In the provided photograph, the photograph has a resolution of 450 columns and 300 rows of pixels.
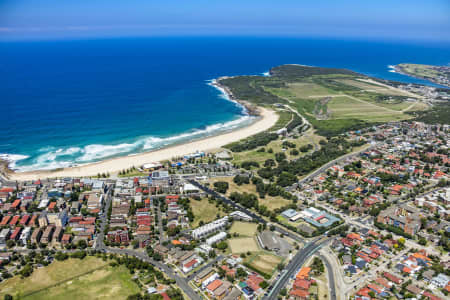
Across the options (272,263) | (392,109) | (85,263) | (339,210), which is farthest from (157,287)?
(392,109)

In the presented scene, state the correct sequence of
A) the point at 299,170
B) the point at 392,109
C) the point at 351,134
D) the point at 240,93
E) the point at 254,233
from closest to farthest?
1. the point at 254,233
2. the point at 299,170
3. the point at 351,134
4. the point at 392,109
5. the point at 240,93

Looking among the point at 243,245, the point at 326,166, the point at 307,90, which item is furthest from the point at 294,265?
the point at 307,90

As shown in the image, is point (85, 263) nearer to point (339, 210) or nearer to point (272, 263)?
point (272, 263)

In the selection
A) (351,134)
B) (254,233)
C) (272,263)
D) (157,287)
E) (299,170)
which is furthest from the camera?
(351,134)

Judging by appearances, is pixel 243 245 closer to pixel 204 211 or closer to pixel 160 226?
pixel 204 211

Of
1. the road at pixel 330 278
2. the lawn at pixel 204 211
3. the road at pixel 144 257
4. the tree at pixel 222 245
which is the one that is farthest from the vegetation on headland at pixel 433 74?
the road at pixel 144 257

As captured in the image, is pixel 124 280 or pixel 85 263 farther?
pixel 85 263

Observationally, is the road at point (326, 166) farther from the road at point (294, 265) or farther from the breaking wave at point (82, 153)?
the breaking wave at point (82, 153)
